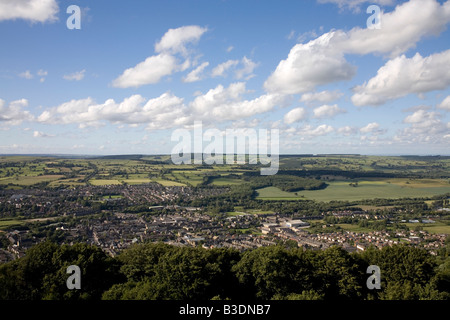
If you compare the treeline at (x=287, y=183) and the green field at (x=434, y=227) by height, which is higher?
the treeline at (x=287, y=183)

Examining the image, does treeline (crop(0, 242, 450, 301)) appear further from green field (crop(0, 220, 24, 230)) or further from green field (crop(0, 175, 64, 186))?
green field (crop(0, 175, 64, 186))

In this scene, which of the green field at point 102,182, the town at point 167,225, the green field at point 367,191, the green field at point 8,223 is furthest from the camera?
the green field at point 102,182

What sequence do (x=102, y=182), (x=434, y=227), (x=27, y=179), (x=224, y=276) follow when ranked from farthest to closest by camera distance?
1. (x=102, y=182)
2. (x=27, y=179)
3. (x=434, y=227)
4. (x=224, y=276)

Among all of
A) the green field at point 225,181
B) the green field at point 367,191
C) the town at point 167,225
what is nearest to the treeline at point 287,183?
the green field at point 367,191

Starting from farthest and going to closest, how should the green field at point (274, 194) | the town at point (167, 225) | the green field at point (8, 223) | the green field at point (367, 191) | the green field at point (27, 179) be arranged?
the green field at point (27, 179)
the green field at point (367, 191)
the green field at point (274, 194)
the green field at point (8, 223)
the town at point (167, 225)

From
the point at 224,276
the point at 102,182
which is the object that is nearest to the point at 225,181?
the point at 102,182

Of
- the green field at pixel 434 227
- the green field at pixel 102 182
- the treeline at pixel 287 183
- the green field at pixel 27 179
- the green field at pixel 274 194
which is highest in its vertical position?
the green field at pixel 27 179

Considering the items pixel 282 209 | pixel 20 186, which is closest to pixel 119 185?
pixel 20 186

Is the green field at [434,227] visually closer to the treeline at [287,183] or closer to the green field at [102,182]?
the treeline at [287,183]

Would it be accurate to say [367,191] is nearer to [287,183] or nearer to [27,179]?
[287,183]
